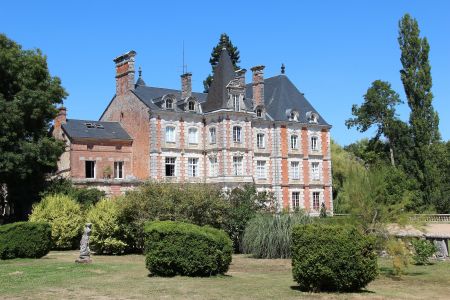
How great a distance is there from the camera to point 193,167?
46781 millimetres

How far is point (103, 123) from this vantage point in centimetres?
4609

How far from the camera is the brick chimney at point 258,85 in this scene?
49.7 meters

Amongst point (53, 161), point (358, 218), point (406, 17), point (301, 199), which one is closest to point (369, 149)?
point (301, 199)

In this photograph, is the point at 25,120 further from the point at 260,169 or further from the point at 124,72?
the point at 260,169

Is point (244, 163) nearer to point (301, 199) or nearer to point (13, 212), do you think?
point (301, 199)

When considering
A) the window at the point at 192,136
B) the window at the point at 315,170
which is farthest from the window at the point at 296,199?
the window at the point at 192,136

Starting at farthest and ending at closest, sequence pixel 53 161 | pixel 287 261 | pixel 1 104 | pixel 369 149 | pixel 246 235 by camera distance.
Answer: pixel 369 149
pixel 53 161
pixel 1 104
pixel 246 235
pixel 287 261

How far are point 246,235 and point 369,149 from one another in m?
36.9

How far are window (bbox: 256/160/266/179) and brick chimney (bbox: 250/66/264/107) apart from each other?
5218mm

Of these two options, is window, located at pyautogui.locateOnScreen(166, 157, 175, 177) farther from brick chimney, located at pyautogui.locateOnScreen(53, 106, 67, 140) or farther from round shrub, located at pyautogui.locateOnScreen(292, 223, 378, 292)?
round shrub, located at pyautogui.locateOnScreen(292, 223, 378, 292)

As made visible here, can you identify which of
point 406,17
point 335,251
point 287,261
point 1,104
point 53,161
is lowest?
point 287,261

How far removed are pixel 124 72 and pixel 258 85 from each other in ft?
39.0

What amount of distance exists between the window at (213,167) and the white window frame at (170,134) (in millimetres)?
3838

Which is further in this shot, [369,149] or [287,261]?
[369,149]
